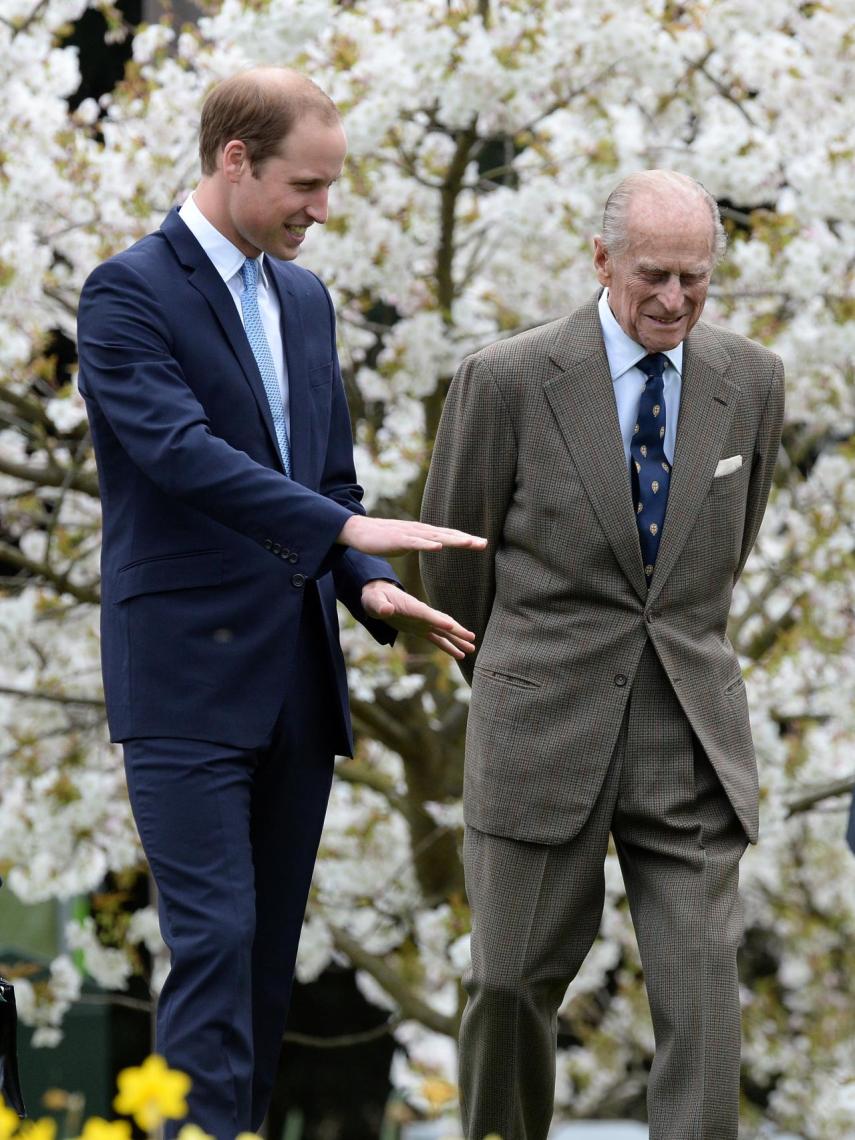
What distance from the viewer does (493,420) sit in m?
4.01

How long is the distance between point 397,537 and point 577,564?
0.57 metres

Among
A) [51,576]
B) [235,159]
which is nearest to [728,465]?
[235,159]

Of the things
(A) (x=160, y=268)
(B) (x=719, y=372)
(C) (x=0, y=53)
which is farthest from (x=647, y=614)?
(C) (x=0, y=53)

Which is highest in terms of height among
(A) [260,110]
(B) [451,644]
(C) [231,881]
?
(A) [260,110]

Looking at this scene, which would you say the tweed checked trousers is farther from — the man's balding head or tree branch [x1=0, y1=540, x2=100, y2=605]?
tree branch [x1=0, y1=540, x2=100, y2=605]

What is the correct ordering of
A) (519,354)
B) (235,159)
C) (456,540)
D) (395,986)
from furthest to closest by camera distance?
(395,986), (519,354), (235,159), (456,540)

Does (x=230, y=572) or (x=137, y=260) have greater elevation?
(x=137, y=260)

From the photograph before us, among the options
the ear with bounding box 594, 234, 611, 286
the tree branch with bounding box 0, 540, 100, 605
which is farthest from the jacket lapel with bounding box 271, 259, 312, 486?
the tree branch with bounding box 0, 540, 100, 605

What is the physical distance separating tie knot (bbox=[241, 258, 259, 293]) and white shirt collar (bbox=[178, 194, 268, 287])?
0.02m

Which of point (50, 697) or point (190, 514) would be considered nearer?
point (190, 514)

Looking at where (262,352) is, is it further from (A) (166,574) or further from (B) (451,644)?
(B) (451,644)

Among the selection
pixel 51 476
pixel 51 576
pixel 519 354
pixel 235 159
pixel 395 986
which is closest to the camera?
pixel 235 159

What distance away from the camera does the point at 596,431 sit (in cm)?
393

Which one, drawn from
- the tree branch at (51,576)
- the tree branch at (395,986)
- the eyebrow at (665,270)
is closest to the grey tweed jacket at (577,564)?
the eyebrow at (665,270)
